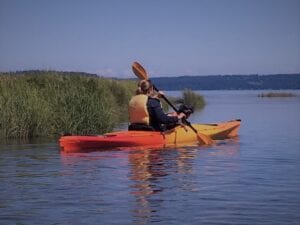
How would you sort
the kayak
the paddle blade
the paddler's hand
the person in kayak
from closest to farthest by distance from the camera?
the kayak
the person in kayak
the paddler's hand
the paddle blade

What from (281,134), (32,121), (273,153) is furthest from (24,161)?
(281,134)

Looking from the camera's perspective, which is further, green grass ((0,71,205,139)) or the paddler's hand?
green grass ((0,71,205,139))

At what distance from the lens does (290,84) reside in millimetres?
127562

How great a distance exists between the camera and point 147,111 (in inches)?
510

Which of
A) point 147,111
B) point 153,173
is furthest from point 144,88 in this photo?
point 153,173

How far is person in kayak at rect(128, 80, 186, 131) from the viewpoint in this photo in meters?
12.9

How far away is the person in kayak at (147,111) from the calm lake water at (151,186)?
853 mm

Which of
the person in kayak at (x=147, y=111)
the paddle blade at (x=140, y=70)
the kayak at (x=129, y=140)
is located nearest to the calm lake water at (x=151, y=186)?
the kayak at (x=129, y=140)

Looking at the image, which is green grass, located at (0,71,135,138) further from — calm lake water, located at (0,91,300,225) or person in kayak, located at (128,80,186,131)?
person in kayak, located at (128,80,186,131)

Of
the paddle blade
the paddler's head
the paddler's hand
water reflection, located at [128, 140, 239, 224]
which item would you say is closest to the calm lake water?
water reflection, located at [128, 140, 239, 224]

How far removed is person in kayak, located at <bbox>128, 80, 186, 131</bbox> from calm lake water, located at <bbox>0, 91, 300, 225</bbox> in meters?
0.85

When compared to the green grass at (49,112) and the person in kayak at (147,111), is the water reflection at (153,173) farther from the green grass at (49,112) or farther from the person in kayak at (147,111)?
the green grass at (49,112)

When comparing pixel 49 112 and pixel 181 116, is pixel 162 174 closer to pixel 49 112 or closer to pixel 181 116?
pixel 181 116

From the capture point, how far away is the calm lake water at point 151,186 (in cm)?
659
